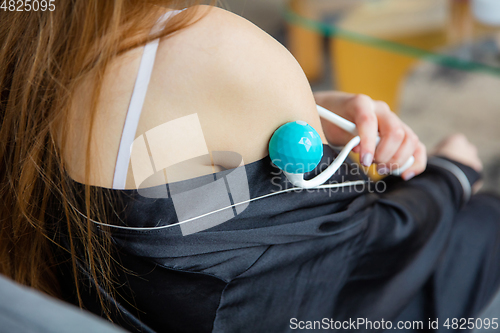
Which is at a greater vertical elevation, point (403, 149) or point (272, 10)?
point (272, 10)

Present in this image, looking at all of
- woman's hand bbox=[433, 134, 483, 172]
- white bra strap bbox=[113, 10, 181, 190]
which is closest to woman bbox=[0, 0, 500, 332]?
white bra strap bbox=[113, 10, 181, 190]

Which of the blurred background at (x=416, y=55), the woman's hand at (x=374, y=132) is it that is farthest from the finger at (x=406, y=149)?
the blurred background at (x=416, y=55)

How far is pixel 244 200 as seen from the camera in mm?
473

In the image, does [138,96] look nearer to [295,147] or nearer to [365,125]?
[295,147]

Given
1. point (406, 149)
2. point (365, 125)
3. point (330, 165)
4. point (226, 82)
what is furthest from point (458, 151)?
point (226, 82)

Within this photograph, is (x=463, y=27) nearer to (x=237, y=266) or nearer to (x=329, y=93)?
(x=329, y=93)

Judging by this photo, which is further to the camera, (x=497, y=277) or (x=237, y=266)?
(x=497, y=277)

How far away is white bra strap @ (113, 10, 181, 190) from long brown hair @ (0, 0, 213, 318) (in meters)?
0.01

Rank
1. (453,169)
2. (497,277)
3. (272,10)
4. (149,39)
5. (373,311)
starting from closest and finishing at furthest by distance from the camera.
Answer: (149,39)
(373,311)
(497,277)
(453,169)
(272,10)

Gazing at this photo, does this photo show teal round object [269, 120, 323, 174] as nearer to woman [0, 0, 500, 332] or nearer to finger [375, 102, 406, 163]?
woman [0, 0, 500, 332]

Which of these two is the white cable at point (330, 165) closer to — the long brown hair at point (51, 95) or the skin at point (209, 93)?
the skin at point (209, 93)

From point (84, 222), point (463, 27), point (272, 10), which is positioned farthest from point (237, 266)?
point (272, 10)

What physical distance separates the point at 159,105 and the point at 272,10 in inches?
66.8

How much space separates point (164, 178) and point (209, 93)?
113mm
